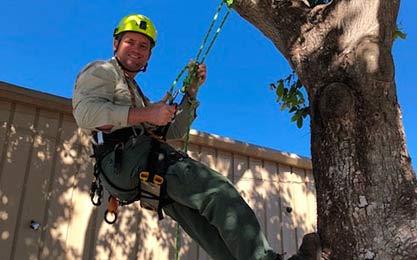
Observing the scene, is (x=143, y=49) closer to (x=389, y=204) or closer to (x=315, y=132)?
(x=315, y=132)

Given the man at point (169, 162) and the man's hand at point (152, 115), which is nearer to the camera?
the man at point (169, 162)

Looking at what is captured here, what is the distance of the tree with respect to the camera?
207 centimetres

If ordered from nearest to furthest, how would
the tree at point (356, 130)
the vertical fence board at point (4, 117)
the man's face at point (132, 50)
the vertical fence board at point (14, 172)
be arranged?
the tree at point (356, 130), the man's face at point (132, 50), the vertical fence board at point (14, 172), the vertical fence board at point (4, 117)

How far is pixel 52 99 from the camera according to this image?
496 centimetres

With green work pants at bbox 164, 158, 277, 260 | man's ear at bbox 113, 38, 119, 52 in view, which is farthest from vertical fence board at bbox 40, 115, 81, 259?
green work pants at bbox 164, 158, 277, 260

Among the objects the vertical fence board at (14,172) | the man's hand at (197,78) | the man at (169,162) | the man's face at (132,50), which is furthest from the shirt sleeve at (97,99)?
the vertical fence board at (14,172)

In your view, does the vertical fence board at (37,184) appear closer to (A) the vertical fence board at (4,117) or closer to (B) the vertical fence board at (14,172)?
(B) the vertical fence board at (14,172)

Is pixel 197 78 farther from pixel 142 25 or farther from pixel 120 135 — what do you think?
pixel 120 135

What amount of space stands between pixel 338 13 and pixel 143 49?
1.26m

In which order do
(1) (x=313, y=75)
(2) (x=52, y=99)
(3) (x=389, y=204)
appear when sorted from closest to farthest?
(3) (x=389, y=204) < (1) (x=313, y=75) < (2) (x=52, y=99)

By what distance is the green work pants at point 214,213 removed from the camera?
216cm

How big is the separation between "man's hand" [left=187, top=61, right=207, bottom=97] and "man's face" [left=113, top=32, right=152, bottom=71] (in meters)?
0.35

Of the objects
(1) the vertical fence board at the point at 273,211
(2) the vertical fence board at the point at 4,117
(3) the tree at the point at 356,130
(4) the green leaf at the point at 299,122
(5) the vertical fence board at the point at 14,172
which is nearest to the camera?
(3) the tree at the point at 356,130

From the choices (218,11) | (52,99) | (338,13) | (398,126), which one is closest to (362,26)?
(338,13)
